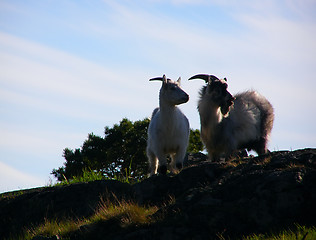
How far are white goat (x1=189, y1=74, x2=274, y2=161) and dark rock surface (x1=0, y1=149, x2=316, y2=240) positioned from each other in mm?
1588

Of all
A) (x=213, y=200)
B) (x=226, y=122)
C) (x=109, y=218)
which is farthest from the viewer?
(x=226, y=122)

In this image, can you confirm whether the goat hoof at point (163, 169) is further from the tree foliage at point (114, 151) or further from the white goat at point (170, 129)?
the tree foliage at point (114, 151)

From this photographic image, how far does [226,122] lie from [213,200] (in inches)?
151

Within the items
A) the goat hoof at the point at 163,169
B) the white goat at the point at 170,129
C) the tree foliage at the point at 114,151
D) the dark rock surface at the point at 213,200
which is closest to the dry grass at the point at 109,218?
the dark rock surface at the point at 213,200

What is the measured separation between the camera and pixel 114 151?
19609 millimetres

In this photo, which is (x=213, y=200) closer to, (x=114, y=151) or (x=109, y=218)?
(x=109, y=218)

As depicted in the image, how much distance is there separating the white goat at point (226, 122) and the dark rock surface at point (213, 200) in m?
1.59

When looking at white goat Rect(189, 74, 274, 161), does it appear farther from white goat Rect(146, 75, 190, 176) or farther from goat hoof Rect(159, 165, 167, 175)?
goat hoof Rect(159, 165, 167, 175)

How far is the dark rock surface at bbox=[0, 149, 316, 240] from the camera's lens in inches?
255

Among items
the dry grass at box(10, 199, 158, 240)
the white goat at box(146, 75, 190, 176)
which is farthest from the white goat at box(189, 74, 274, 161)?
the dry grass at box(10, 199, 158, 240)

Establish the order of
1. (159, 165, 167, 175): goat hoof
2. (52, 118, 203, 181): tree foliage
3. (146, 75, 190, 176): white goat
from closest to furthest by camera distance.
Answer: (159, 165, 167, 175): goat hoof → (146, 75, 190, 176): white goat → (52, 118, 203, 181): tree foliage

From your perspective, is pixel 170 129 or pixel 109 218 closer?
pixel 109 218

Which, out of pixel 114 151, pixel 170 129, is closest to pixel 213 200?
pixel 170 129

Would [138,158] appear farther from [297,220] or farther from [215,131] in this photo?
[297,220]
